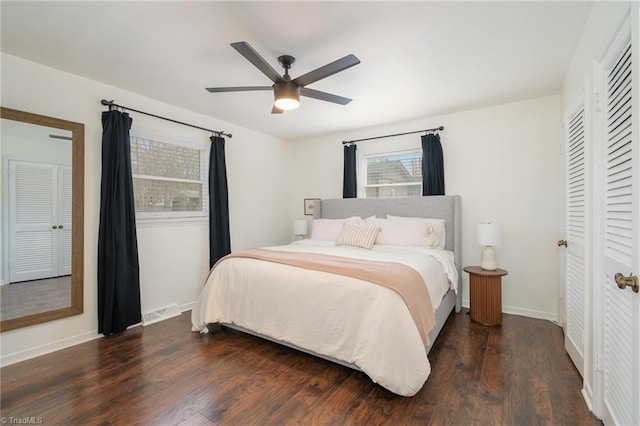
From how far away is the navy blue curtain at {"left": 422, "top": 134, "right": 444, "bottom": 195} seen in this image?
12.2 ft

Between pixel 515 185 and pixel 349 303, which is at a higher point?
pixel 515 185

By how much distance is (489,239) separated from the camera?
3.05 m

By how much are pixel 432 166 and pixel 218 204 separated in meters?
2.89

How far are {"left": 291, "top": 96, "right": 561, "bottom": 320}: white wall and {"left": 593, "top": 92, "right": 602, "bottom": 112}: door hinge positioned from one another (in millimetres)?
1762

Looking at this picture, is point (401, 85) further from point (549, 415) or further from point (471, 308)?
point (549, 415)

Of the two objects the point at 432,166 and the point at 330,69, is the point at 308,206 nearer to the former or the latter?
the point at 432,166

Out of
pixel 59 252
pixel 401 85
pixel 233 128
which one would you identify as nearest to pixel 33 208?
pixel 59 252

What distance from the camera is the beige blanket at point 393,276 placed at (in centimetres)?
192

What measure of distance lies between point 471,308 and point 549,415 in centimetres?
151

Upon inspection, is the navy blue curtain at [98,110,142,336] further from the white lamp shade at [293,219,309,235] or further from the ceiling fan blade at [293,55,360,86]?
the white lamp shade at [293,219,309,235]

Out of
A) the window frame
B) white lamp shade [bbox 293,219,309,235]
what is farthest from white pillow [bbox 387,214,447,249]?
the window frame

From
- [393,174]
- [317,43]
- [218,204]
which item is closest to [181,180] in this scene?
[218,204]

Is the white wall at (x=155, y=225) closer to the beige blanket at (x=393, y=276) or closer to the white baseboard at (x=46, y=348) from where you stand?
the white baseboard at (x=46, y=348)

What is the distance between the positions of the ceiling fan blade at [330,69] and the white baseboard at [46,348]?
3044mm
